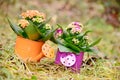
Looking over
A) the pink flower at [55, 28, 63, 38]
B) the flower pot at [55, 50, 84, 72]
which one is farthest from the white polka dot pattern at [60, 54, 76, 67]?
the pink flower at [55, 28, 63, 38]

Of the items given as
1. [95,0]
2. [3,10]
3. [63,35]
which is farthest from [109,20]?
[63,35]

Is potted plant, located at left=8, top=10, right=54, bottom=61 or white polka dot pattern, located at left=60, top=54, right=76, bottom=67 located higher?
potted plant, located at left=8, top=10, right=54, bottom=61

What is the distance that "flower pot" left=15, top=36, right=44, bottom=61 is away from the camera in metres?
2.39

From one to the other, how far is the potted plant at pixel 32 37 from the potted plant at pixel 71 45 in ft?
0.24

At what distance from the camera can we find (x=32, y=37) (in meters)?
2.37

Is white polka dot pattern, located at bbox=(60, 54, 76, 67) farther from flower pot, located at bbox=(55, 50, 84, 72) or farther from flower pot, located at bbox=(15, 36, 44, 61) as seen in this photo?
flower pot, located at bbox=(15, 36, 44, 61)

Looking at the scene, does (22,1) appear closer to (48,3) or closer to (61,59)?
(48,3)

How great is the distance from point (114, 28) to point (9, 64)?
337 cm

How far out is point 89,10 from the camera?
6.09m

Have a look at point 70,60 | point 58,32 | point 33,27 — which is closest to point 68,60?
point 70,60

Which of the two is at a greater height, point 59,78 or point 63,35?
point 63,35

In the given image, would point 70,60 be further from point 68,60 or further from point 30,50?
point 30,50

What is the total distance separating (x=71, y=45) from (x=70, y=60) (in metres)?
0.10

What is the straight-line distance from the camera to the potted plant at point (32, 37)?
7.77 ft
